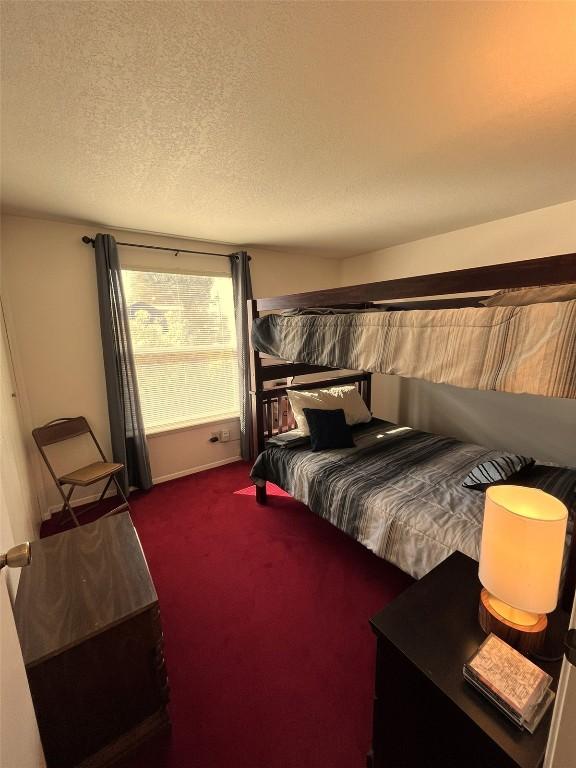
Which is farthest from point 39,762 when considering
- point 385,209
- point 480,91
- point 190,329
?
point 385,209

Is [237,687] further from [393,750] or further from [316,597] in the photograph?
[393,750]

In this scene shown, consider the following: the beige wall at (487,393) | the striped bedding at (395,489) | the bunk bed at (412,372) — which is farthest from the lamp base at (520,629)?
the beige wall at (487,393)

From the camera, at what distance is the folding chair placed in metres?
2.29

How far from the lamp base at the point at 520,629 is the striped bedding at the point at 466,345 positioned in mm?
628

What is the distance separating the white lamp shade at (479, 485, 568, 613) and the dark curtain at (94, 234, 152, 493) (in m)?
2.63

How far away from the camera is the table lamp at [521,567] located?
78cm

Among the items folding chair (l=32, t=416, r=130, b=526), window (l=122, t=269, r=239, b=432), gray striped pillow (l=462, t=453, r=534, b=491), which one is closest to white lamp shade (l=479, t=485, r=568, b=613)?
gray striped pillow (l=462, t=453, r=534, b=491)

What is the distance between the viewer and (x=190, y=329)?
304 centimetres

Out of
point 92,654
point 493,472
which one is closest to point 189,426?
point 92,654

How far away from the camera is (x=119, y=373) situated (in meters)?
2.61

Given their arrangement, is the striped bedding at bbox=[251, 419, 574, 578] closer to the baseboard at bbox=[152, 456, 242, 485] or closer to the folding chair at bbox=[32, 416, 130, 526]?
the baseboard at bbox=[152, 456, 242, 485]

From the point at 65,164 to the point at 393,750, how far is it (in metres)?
2.63

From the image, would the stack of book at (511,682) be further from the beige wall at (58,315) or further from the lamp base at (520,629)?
the beige wall at (58,315)

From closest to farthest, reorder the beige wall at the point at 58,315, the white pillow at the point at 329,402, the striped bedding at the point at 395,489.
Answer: the striped bedding at the point at 395,489 < the beige wall at the point at 58,315 < the white pillow at the point at 329,402
